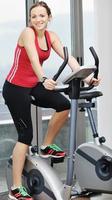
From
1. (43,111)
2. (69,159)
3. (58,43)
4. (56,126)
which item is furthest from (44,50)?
(43,111)

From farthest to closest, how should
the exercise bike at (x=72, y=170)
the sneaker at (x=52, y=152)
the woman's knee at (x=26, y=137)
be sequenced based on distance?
1. the sneaker at (x=52, y=152)
2. the woman's knee at (x=26, y=137)
3. the exercise bike at (x=72, y=170)

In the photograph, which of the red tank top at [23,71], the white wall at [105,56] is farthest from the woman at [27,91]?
the white wall at [105,56]

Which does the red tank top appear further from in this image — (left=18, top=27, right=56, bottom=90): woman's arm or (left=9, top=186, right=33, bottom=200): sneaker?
(left=9, top=186, right=33, bottom=200): sneaker

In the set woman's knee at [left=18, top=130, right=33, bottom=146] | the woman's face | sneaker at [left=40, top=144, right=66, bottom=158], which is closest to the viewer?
the woman's face

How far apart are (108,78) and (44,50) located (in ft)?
5.91

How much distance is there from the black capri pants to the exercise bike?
0.34ft

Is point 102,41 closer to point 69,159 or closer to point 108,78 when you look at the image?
point 108,78

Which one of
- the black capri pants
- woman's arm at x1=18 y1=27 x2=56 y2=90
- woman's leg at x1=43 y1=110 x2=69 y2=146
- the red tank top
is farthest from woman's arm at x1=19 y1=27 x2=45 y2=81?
woman's leg at x1=43 y1=110 x2=69 y2=146

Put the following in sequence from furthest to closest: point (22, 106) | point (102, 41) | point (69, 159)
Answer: point (102, 41)
point (22, 106)
point (69, 159)

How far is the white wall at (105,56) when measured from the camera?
4160 millimetres

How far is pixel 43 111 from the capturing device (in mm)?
4020

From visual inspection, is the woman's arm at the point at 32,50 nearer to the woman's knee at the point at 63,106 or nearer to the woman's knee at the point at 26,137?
the woman's knee at the point at 63,106

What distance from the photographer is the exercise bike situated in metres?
2.29

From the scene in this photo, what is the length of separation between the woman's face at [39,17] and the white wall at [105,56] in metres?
1.80
